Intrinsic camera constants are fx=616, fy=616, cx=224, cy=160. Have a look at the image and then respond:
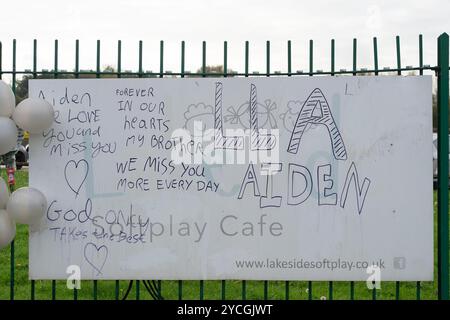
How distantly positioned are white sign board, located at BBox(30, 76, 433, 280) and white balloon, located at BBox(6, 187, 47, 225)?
168 millimetres

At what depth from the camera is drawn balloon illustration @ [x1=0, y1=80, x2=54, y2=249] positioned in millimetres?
4734

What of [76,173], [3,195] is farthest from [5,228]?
[76,173]

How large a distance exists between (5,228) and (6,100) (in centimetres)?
100

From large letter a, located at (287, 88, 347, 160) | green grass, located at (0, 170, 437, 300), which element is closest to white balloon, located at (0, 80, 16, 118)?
green grass, located at (0, 170, 437, 300)

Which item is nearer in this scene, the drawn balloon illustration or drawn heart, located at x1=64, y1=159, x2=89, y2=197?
the drawn balloon illustration

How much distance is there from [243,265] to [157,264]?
702mm

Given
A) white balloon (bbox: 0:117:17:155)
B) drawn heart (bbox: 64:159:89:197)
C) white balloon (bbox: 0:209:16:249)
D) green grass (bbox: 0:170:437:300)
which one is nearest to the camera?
white balloon (bbox: 0:117:17:155)

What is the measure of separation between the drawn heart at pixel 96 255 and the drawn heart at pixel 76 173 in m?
0.45

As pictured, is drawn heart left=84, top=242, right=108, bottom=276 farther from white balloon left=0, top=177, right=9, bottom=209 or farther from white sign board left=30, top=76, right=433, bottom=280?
white balloon left=0, top=177, right=9, bottom=209

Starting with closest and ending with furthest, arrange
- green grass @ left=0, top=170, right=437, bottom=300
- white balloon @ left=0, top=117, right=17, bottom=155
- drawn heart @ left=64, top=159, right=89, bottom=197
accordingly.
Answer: white balloon @ left=0, top=117, right=17, bottom=155 → drawn heart @ left=64, top=159, right=89, bottom=197 → green grass @ left=0, top=170, right=437, bottom=300

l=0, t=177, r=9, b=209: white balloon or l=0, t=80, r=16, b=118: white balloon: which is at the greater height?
l=0, t=80, r=16, b=118: white balloon

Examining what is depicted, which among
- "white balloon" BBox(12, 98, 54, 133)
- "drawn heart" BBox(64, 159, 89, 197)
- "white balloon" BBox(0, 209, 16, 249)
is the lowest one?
"white balloon" BBox(0, 209, 16, 249)
